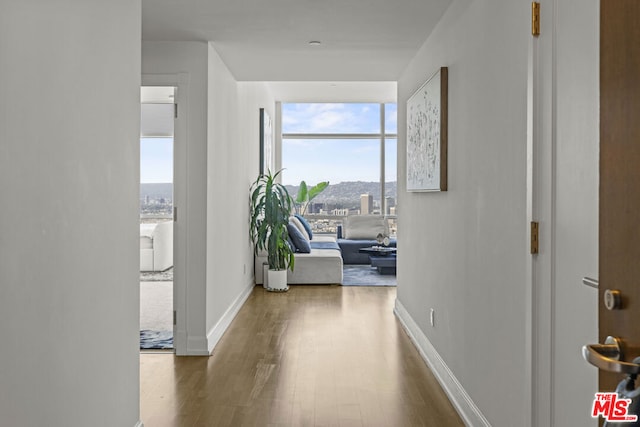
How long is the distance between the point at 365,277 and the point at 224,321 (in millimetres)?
3341

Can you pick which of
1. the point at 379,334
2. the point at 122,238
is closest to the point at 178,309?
the point at 379,334

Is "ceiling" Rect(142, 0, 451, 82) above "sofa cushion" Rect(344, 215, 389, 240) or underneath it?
above

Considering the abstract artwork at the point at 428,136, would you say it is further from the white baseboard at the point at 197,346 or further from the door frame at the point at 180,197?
the white baseboard at the point at 197,346

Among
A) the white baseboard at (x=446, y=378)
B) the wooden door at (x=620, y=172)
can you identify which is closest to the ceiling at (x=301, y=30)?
the white baseboard at (x=446, y=378)

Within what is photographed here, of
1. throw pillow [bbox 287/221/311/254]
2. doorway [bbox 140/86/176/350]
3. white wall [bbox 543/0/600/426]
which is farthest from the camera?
throw pillow [bbox 287/221/311/254]

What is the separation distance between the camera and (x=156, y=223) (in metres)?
8.82

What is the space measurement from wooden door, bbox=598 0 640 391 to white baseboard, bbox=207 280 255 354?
3596mm

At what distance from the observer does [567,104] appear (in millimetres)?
1776

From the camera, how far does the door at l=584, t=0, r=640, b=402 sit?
85 cm

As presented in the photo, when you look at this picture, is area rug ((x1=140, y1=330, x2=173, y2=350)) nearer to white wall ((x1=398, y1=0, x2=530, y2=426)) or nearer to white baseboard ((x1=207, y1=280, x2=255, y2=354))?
white baseboard ((x1=207, y1=280, x2=255, y2=354))

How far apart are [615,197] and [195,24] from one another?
3.35 metres

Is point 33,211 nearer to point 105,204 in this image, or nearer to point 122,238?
point 105,204

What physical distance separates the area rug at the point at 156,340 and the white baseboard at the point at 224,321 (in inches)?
13.6

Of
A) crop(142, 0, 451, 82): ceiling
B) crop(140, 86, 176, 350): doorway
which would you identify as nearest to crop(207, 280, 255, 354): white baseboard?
crop(140, 86, 176, 350): doorway
